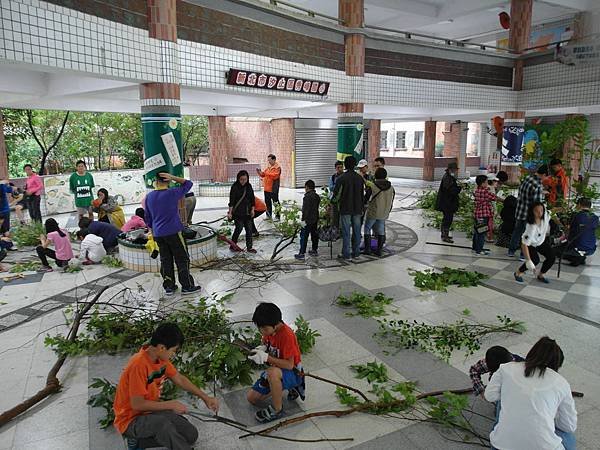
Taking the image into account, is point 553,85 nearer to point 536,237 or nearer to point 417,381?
point 536,237

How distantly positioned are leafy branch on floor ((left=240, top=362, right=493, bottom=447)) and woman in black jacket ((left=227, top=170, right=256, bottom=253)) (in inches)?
188

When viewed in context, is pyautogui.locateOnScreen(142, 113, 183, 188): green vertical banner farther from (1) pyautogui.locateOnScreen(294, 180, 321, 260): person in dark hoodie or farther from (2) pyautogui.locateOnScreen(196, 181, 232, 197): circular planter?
(2) pyautogui.locateOnScreen(196, 181, 232, 197): circular planter

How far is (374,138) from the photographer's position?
20641mm

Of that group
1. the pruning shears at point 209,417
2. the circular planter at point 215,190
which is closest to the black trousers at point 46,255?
the pruning shears at point 209,417

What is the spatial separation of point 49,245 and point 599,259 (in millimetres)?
9648

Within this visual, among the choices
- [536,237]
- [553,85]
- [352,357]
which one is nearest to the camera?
[352,357]

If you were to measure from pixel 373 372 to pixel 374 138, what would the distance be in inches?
701

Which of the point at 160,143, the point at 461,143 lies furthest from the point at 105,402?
the point at 461,143

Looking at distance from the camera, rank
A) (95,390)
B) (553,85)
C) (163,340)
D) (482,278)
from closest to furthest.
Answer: (163,340) < (95,390) < (482,278) < (553,85)

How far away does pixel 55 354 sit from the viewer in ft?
14.3

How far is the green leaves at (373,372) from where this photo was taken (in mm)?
3831

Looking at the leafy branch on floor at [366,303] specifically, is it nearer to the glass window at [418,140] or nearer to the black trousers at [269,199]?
the black trousers at [269,199]

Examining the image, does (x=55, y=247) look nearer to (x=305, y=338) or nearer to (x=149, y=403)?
(x=305, y=338)

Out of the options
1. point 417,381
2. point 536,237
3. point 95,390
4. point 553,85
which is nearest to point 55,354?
point 95,390
